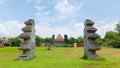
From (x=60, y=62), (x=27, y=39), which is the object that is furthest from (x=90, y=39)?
(x=27, y=39)

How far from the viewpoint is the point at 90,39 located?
64.5 ft

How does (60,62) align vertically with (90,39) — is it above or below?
below

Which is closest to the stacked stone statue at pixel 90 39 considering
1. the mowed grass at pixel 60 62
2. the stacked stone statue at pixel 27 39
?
the mowed grass at pixel 60 62

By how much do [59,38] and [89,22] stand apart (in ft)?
247

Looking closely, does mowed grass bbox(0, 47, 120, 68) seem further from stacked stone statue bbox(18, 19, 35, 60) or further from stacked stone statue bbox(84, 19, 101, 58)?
stacked stone statue bbox(84, 19, 101, 58)

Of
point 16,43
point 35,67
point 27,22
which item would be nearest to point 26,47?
point 27,22

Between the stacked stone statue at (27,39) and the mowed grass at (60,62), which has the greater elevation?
the stacked stone statue at (27,39)

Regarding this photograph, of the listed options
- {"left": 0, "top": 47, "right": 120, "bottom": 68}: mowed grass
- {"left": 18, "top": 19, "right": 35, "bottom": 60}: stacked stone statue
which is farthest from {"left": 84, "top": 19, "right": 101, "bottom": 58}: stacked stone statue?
{"left": 18, "top": 19, "right": 35, "bottom": 60}: stacked stone statue

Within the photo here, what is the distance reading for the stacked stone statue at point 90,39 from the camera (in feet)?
62.6

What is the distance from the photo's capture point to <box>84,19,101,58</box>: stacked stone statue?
62.6 feet

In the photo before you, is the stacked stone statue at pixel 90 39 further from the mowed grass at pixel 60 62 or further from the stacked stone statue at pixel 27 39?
the stacked stone statue at pixel 27 39

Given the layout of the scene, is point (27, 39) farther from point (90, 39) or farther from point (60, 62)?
point (90, 39)

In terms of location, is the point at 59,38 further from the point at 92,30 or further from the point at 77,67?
the point at 77,67

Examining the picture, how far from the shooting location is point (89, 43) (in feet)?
64.1
